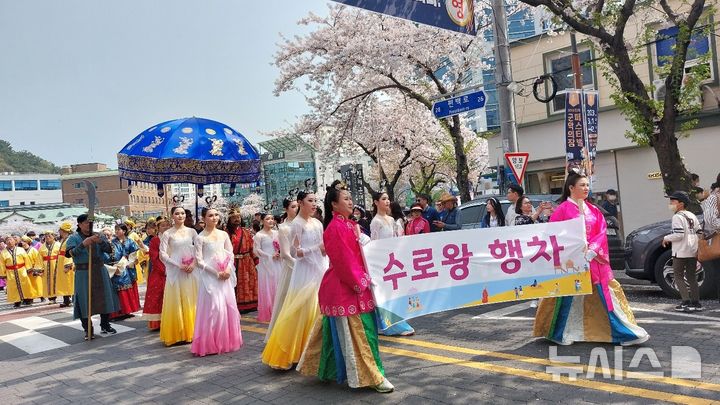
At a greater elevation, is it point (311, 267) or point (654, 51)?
point (654, 51)

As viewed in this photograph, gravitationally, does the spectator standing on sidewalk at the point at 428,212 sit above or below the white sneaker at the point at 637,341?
above

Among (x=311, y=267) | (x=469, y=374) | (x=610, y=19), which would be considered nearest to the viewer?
(x=469, y=374)

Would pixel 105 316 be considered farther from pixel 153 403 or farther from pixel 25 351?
pixel 153 403

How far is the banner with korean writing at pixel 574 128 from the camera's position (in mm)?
10828

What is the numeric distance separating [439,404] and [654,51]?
1444 centimetres

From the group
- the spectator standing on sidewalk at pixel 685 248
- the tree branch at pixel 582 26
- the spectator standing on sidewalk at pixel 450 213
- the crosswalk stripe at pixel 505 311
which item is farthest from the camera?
the spectator standing on sidewalk at pixel 450 213

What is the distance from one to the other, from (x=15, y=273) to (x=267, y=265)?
8.71m

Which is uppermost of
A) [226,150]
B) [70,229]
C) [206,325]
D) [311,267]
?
[226,150]

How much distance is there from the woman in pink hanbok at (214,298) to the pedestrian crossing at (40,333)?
9.00ft

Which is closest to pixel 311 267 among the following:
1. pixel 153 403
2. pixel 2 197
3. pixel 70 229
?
pixel 153 403

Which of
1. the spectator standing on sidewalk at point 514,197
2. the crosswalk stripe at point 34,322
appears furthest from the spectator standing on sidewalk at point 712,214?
the crosswalk stripe at point 34,322

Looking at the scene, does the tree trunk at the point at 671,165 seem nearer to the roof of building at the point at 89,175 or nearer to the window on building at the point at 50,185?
the window on building at the point at 50,185

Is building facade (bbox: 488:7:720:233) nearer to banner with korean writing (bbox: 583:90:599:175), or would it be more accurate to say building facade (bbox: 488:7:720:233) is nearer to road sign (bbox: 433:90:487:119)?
banner with korean writing (bbox: 583:90:599:175)

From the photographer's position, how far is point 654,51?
602 inches
